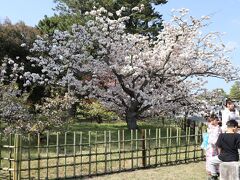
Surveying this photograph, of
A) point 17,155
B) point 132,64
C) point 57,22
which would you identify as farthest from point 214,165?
point 57,22

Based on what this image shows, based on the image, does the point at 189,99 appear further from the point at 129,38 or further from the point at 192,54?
the point at 129,38

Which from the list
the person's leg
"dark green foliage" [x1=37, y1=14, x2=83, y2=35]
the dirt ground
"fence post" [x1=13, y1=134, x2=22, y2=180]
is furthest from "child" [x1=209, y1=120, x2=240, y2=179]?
"dark green foliage" [x1=37, y1=14, x2=83, y2=35]

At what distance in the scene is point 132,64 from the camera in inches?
810

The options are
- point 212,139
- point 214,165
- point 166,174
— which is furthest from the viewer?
point 166,174

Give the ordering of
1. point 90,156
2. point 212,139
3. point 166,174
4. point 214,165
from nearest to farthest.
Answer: point 214,165
point 212,139
point 90,156
point 166,174

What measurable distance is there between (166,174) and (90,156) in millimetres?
2067

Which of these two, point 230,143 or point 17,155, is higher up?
point 230,143

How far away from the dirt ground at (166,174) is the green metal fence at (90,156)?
0.39m

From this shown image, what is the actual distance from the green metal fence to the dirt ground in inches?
15.2

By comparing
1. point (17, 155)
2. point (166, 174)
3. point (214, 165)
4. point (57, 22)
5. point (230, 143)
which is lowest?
point (166, 174)

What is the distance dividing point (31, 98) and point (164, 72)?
416 inches

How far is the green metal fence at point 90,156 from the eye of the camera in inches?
404

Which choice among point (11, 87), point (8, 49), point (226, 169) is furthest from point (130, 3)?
point (226, 169)

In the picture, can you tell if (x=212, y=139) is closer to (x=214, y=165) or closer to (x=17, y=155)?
(x=214, y=165)
